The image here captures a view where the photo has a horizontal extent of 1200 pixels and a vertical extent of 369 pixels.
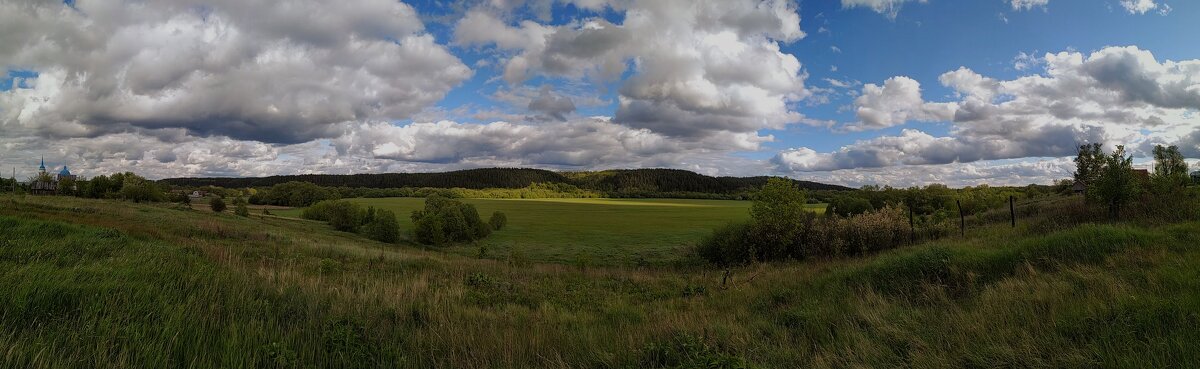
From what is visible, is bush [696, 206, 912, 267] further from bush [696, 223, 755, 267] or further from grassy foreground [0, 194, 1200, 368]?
grassy foreground [0, 194, 1200, 368]

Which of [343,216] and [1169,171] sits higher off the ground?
[1169,171]

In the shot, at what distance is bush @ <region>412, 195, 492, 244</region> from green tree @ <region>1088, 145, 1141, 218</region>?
64.8 metres

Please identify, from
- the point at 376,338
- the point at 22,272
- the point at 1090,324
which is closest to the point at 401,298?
the point at 376,338

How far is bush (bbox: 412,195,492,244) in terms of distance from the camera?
224ft

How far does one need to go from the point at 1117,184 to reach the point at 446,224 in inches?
2661

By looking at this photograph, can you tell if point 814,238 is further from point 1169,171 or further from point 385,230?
point 385,230

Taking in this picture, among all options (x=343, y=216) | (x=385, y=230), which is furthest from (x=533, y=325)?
(x=343, y=216)

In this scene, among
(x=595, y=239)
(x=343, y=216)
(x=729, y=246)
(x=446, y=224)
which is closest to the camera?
(x=729, y=246)

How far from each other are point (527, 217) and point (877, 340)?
10975 cm

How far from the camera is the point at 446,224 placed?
2790 inches

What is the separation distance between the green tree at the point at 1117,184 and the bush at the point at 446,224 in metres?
64.8

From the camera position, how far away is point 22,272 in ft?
18.8

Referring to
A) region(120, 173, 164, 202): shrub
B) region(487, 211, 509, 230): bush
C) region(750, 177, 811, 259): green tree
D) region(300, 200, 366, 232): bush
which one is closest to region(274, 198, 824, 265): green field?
region(487, 211, 509, 230): bush

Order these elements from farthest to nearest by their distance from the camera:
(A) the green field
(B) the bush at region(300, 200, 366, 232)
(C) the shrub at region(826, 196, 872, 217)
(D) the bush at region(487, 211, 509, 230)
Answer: (D) the bush at region(487, 211, 509, 230)
(B) the bush at region(300, 200, 366, 232)
(C) the shrub at region(826, 196, 872, 217)
(A) the green field
